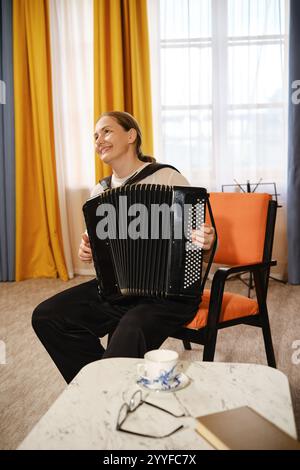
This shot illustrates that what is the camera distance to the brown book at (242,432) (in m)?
0.87

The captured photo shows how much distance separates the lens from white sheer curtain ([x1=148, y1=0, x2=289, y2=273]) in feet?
12.1

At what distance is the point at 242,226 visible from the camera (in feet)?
6.43

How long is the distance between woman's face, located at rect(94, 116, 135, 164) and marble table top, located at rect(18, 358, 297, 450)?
1.00 metres

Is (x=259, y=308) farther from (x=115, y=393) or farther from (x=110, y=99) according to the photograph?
(x=110, y=99)

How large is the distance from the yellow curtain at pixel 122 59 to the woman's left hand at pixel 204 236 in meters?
2.27

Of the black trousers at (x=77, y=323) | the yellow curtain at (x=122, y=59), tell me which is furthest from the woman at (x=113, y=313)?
the yellow curtain at (x=122, y=59)

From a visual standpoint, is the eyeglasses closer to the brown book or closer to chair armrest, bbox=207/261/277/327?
the brown book

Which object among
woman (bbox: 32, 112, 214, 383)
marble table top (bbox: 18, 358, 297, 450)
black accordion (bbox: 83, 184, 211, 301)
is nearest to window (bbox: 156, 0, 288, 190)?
woman (bbox: 32, 112, 214, 383)

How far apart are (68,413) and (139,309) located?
645 millimetres

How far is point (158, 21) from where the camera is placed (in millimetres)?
3801

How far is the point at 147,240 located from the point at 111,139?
1.81 ft

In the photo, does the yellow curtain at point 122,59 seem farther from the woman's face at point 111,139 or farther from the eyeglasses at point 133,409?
the eyeglasses at point 133,409
